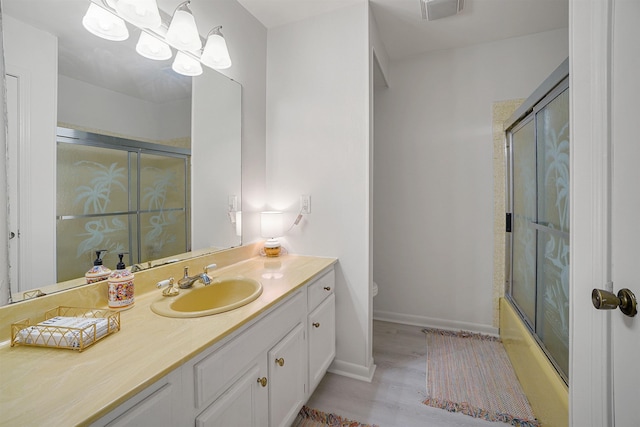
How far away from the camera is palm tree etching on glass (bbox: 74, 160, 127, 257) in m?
1.05

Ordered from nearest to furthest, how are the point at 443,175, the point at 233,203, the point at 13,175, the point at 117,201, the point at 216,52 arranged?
the point at 13,175, the point at 117,201, the point at 216,52, the point at 233,203, the point at 443,175

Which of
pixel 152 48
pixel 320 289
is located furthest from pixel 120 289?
pixel 152 48

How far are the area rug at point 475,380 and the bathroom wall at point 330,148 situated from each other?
47 centimetres

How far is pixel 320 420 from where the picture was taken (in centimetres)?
146

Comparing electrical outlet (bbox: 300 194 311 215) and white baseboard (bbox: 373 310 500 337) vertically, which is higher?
electrical outlet (bbox: 300 194 311 215)

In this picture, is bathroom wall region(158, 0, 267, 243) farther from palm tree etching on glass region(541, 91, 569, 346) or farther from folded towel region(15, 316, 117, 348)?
palm tree etching on glass region(541, 91, 569, 346)

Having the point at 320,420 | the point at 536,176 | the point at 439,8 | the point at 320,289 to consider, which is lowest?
the point at 320,420

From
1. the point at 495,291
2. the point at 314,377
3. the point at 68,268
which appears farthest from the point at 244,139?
the point at 495,291

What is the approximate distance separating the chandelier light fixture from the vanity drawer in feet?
4.39

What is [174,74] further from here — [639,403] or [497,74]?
[497,74]

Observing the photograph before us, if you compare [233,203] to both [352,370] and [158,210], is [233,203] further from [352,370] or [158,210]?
[352,370]

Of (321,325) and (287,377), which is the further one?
(321,325)

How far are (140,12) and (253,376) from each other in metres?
1.55

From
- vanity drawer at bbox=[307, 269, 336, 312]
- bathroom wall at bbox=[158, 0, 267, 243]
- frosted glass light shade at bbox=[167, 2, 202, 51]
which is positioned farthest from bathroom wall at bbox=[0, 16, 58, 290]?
vanity drawer at bbox=[307, 269, 336, 312]
